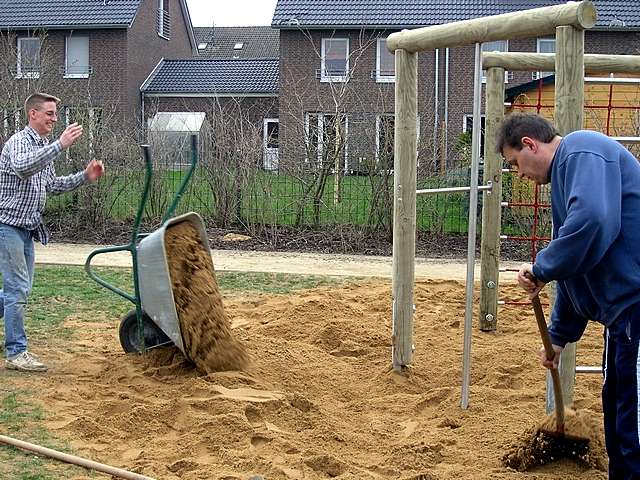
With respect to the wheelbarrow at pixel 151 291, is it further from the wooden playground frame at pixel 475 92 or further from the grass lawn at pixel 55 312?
the wooden playground frame at pixel 475 92

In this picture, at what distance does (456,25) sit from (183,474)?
3079 mm

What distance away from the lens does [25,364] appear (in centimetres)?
600

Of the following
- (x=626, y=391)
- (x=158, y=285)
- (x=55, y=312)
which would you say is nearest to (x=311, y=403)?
(x=158, y=285)

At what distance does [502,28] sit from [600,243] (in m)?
2.02

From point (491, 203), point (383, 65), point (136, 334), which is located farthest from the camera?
point (383, 65)

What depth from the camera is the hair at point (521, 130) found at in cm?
355

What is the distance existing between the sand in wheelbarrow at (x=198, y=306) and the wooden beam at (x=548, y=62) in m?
2.70

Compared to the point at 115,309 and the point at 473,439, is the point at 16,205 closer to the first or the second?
the point at 115,309

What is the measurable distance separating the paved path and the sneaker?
5.15m

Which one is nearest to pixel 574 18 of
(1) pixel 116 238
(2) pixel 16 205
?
(2) pixel 16 205

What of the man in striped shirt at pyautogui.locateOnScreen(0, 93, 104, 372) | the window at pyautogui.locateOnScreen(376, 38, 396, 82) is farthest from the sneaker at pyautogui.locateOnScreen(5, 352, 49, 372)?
the window at pyautogui.locateOnScreen(376, 38, 396, 82)

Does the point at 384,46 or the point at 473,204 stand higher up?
the point at 384,46

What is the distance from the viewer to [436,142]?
46.3 ft

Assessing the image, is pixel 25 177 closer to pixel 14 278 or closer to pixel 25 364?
pixel 14 278
